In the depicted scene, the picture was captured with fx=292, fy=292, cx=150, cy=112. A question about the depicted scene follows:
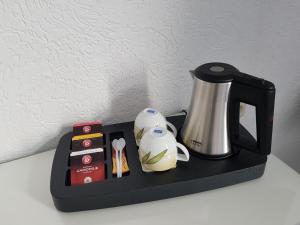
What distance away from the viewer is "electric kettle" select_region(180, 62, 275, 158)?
23.0 inches

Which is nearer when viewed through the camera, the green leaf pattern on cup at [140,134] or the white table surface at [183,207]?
the white table surface at [183,207]

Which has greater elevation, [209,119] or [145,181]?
[209,119]

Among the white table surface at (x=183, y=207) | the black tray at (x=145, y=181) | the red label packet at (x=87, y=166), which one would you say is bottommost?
the white table surface at (x=183, y=207)

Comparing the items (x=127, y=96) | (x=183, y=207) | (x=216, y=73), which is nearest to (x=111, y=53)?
(x=127, y=96)

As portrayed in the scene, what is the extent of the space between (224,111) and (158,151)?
0.17 meters

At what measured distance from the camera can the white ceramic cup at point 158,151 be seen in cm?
60

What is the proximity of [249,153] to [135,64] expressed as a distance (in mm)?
361

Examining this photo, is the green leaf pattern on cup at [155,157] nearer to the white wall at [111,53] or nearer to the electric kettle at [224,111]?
the electric kettle at [224,111]

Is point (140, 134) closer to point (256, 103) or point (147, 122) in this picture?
point (147, 122)

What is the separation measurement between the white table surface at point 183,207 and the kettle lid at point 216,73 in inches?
9.6

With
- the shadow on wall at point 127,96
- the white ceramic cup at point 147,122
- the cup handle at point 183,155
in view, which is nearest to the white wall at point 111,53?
the shadow on wall at point 127,96

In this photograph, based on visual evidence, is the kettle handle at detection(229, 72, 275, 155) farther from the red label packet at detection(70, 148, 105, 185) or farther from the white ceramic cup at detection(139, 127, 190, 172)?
the red label packet at detection(70, 148, 105, 185)

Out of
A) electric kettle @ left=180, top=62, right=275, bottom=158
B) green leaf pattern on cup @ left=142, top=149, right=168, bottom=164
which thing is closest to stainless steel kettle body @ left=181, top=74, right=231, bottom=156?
electric kettle @ left=180, top=62, right=275, bottom=158

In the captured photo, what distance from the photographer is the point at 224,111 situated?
63cm
